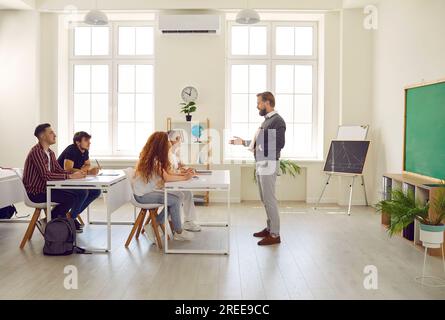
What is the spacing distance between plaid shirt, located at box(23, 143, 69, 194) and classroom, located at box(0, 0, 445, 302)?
19 millimetres

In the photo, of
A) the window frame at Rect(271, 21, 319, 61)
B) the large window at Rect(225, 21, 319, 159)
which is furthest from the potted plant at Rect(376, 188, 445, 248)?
the window frame at Rect(271, 21, 319, 61)

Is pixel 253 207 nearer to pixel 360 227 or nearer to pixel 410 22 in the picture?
pixel 360 227

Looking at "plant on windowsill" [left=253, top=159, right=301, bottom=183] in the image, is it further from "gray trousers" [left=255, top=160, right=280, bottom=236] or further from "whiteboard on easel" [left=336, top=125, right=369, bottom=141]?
"gray trousers" [left=255, top=160, right=280, bottom=236]

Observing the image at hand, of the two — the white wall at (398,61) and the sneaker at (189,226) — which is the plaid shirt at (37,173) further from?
the white wall at (398,61)

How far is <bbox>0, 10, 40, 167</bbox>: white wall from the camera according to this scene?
8008mm

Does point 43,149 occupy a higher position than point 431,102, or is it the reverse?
point 431,102

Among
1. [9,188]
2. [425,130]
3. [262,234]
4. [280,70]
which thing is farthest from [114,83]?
[425,130]

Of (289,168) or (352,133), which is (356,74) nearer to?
(352,133)

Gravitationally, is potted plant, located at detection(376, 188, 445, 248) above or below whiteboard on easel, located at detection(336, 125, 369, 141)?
below

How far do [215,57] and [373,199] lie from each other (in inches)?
136

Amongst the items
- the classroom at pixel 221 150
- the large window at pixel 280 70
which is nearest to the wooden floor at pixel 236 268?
the classroom at pixel 221 150

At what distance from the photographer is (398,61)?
21.7 feet

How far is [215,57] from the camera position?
808 cm
